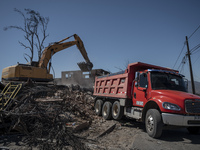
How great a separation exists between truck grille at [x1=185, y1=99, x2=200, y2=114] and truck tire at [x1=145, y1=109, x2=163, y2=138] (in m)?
0.87

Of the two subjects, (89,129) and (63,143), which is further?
(89,129)

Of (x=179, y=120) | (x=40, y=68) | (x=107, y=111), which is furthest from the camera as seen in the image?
(x=40, y=68)

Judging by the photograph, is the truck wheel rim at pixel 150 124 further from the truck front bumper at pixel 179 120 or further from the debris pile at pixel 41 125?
the debris pile at pixel 41 125

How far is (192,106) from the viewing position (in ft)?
16.2

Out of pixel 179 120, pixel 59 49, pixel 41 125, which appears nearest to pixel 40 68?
pixel 59 49

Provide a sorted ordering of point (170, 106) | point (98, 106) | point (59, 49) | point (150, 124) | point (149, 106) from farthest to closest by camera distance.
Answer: point (59, 49)
point (98, 106)
point (149, 106)
point (150, 124)
point (170, 106)

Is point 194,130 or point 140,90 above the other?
point 140,90

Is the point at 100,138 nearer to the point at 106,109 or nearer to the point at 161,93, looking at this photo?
the point at 161,93

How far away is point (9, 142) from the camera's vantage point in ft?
15.2

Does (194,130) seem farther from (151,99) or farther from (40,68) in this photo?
(40,68)

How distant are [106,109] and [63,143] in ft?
15.4

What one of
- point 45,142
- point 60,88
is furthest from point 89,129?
point 60,88

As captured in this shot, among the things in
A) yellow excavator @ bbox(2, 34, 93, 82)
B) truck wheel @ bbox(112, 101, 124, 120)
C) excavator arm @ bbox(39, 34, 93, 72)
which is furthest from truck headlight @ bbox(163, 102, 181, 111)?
excavator arm @ bbox(39, 34, 93, 72)

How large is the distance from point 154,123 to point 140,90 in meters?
1.61
